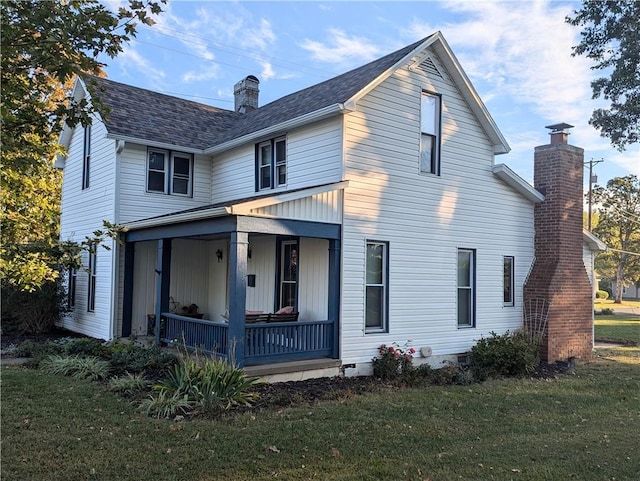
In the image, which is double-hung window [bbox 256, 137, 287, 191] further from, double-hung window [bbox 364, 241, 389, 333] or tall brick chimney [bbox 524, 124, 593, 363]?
tall brick chimney [bbox 524, 124, 593, 363]

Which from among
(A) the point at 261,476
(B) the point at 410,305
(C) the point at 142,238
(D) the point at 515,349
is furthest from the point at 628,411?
(C) the point at 142,238

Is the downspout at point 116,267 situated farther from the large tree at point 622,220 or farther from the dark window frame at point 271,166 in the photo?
the large tree at point 622,220

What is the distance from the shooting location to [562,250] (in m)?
13.2

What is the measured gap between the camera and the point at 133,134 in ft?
42.7

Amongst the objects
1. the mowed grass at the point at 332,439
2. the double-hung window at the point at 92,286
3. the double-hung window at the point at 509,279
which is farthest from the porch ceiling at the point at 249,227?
the double-hung window at the point at 509,279

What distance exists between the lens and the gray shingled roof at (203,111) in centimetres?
1188

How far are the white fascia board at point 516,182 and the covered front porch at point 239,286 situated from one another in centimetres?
513

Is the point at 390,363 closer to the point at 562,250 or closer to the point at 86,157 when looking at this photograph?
the point at 562,250

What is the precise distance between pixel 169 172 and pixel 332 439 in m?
9.73

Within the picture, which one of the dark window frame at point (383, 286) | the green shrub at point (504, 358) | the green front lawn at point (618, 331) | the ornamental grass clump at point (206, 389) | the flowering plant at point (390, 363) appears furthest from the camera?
the green front lawn at point (618, 331)

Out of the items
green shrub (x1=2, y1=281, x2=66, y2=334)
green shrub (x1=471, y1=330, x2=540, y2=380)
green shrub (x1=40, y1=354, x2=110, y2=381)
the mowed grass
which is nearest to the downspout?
green shrub (x1=40, y1=354, x2=110, y2=381)

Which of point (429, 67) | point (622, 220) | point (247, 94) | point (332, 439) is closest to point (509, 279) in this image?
point (429, 67)

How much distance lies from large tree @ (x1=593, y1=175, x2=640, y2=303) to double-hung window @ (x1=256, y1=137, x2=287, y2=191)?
135 feet

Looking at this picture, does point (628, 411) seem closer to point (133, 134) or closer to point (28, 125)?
point (28, 125)
